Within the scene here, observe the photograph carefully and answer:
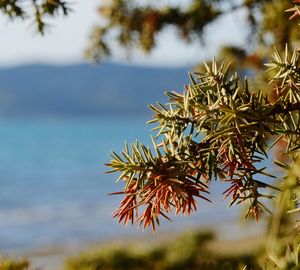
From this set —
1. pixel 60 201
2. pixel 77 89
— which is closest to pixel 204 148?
pixel 60 201

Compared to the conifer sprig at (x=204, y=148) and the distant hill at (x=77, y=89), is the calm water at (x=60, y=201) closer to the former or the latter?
the conifer sprig at (x=204, y=148)

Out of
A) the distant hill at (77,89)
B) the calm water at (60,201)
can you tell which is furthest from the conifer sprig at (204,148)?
the distant hill at (77,89)

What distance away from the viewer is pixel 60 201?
120 ft

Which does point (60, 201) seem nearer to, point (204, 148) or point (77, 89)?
→ point (204, 148)

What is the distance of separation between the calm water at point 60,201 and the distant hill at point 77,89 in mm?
74584

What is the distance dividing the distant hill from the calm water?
74.6 meters

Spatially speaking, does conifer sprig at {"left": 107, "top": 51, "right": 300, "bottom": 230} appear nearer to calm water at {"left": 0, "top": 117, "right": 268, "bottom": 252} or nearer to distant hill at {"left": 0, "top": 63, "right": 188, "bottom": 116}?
calm water at {"left": 0, "top": 117, "right": 268, "bottom": 252}

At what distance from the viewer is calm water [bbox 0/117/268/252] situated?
24334 millimetres

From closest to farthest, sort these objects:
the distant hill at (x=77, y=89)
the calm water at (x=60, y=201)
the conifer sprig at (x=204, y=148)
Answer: the conifer sprig at (x=204, y=148), the calm water at (x=60, y=201), the distant hill at (x=77, y=89)

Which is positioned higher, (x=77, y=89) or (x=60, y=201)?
(x=77, y=89)

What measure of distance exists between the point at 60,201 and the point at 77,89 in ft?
467

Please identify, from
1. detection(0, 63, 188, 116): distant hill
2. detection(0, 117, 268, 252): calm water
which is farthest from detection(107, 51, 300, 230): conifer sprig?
detection(0, 63, 188, 116): distant hill

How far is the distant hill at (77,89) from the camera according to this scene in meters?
166

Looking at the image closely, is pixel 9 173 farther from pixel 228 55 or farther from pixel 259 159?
pixel 259 159
